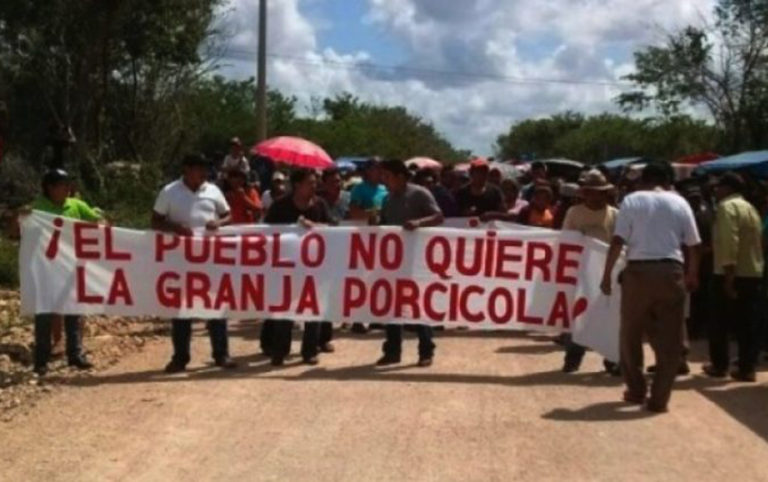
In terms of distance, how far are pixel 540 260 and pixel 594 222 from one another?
0.60m

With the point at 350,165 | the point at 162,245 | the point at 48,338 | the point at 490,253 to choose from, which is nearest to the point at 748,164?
the point at 490,253

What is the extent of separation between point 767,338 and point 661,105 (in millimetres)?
35950

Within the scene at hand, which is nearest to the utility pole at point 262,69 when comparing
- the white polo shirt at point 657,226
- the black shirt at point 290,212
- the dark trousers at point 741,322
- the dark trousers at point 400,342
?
the black shirt at point 290,212

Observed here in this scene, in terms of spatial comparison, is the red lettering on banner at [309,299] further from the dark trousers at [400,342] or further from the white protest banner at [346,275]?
the dark trousers at [400,342]

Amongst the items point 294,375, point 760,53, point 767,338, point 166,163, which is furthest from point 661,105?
point 294,375

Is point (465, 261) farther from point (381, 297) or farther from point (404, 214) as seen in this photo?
point (381, 297)

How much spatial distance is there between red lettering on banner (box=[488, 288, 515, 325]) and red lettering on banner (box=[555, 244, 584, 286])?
0.47 meters

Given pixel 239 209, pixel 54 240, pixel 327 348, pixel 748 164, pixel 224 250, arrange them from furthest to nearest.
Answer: pixel 748 164 → pixel 239 209 → pixel 327 348 → pixel 224 250 → pixel 54 240

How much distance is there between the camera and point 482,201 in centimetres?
1330

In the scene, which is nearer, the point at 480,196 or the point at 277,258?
the point at 277,258

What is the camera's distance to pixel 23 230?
10.1 metres

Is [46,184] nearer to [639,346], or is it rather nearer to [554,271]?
[554,271]

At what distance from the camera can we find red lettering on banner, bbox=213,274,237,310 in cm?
1049

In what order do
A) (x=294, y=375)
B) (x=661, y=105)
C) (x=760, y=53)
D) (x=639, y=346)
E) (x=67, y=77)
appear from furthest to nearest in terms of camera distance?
(x=661, y=105) → (x=760, y=53) → (x=67, y=77) → (x=294, y=375) → (x=639, y=346)
